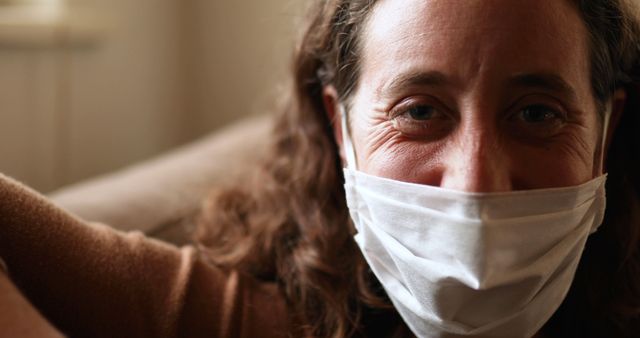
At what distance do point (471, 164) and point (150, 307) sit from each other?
0.47 metres

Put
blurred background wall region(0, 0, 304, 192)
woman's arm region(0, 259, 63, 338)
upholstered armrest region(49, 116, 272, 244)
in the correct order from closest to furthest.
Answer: woman's arm region(0, 259, 63, 338), upholstered armrest region(49, 116, 272, 244), blurred background wall region(0, 0, 304, 192)

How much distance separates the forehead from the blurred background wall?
0.41 meters

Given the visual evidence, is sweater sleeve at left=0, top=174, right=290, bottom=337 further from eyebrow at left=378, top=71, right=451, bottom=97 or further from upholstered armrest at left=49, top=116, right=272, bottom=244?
eyebrow at left=378, top=71, right=451, bottom=97

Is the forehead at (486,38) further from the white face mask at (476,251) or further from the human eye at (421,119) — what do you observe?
the white face mask at (476,251)

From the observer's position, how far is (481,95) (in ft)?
2.61

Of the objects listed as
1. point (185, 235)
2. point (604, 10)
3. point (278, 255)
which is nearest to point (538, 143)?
point (604, 10)

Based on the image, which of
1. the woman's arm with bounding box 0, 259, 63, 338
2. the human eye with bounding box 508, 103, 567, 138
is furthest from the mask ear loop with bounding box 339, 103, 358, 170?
the woman's arm with bounding box 0, 259, 63, 338

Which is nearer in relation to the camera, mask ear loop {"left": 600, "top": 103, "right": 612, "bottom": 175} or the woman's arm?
the woman's arm

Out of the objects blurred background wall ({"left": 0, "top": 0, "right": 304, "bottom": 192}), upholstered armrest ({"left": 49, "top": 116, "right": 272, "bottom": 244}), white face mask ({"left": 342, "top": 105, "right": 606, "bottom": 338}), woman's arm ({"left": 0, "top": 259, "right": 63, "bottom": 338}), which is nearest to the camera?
woman's arm ({"left": 0, "top": 259, "right": 63, "bottom": 338})

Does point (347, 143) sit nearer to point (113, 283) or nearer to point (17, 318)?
point (113, 283)

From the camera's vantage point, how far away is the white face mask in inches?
29.5

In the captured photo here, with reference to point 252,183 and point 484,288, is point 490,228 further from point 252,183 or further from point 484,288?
point 252,183

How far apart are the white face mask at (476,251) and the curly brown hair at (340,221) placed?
0.14 meters

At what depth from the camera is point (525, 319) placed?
2.65 ft
